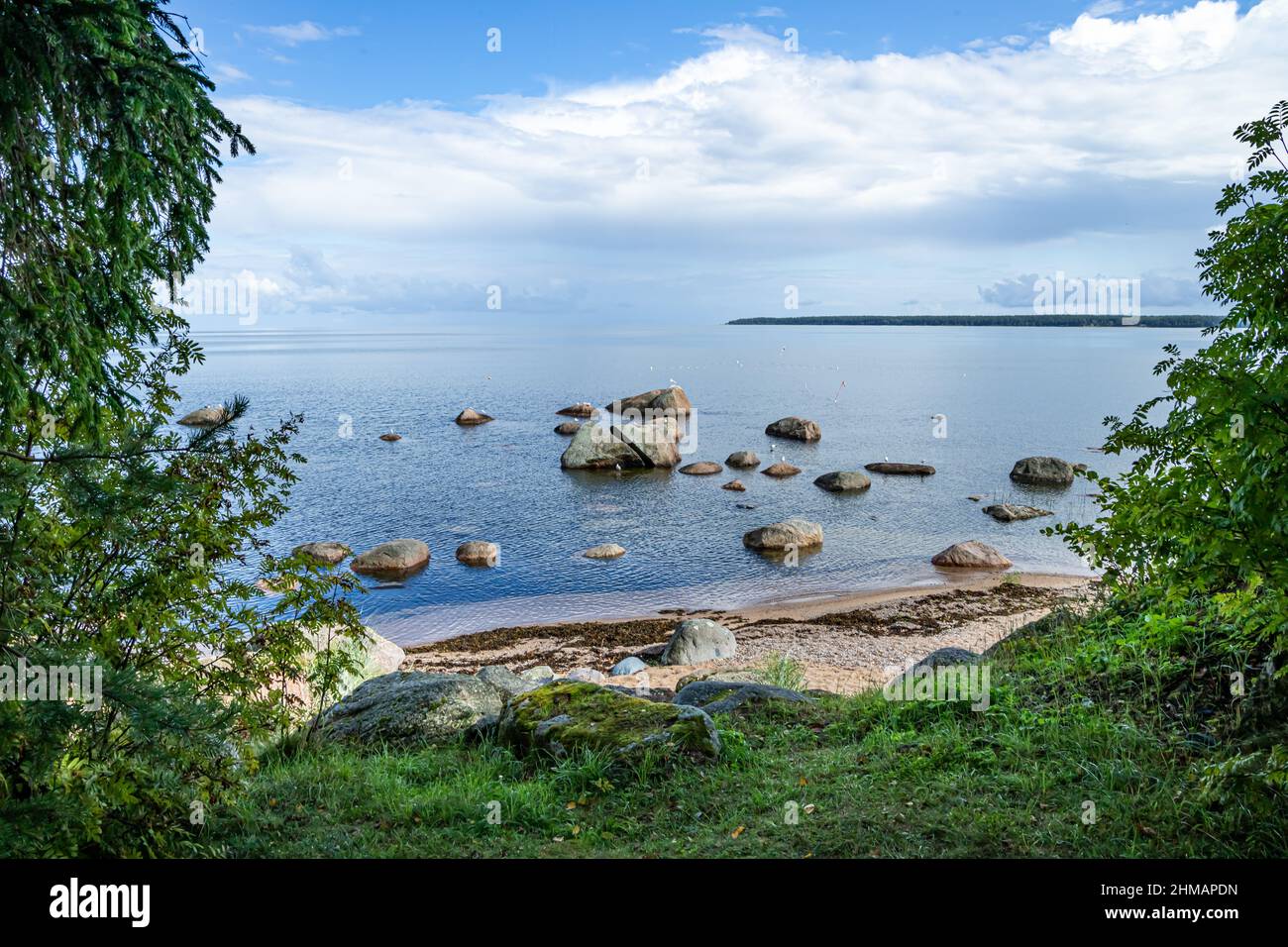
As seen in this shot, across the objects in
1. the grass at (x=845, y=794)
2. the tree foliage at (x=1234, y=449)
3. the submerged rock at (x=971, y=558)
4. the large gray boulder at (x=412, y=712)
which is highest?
the tree foliage at (x=1234, y=449)

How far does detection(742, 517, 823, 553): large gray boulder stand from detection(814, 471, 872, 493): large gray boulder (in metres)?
8.73

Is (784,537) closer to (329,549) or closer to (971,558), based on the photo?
(971,558)

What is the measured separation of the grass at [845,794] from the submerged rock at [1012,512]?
90.8ft

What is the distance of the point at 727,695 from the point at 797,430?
45.5 m

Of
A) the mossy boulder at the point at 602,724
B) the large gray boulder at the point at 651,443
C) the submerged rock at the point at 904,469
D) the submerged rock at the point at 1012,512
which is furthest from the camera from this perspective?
the large gray boulder at the point at 651,443

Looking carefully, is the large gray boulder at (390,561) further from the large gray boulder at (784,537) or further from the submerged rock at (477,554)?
the large gray boulder at (784,537)

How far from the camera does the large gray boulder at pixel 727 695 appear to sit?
29.1 ft

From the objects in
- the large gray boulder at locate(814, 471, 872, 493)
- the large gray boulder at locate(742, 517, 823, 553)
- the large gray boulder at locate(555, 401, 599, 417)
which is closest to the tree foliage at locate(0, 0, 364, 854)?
the large gray boulder at locate(742, 517, 823, 553)

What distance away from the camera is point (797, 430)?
2104 inches

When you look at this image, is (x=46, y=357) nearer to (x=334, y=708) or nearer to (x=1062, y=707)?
(x=334, y=708)

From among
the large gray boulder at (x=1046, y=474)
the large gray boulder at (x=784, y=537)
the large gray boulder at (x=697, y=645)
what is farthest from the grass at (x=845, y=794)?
the large gray boulder at (x=1046, y=474)

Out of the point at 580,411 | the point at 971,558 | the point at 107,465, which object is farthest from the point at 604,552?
the point at 580,411
